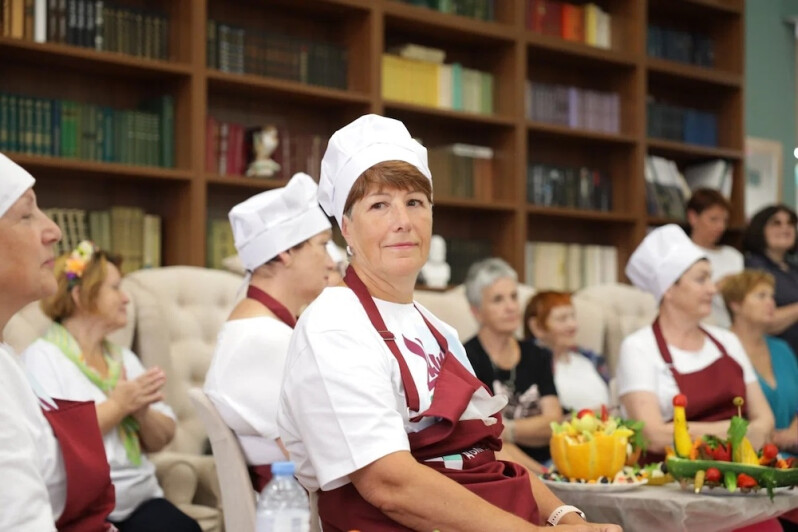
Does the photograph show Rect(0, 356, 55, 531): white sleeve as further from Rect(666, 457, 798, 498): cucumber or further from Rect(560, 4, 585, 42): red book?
Rect(560, 4, 585, 42): red book

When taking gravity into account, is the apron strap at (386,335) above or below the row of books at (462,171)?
below

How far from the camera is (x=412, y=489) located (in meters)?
1.67

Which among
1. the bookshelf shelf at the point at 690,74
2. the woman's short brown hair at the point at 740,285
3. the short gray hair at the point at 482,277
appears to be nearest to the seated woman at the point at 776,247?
the woman's short brown hair at the point at 740,285

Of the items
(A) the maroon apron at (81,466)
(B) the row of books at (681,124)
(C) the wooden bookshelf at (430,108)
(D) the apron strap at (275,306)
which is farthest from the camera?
(B) the row of books at (681,124)

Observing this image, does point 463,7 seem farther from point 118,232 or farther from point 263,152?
point 118,232

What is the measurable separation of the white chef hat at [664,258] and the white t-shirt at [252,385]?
5.10 ft

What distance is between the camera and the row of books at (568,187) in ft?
18.9

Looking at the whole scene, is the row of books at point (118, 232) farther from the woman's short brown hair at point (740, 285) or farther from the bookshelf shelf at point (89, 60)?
the woman's short brown hair at point (740, 285)

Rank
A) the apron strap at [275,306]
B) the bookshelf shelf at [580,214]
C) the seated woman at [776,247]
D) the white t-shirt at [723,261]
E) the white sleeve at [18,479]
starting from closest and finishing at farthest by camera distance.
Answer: the white sleeve at [18,479], the apron strap at [275,306], the seated woman at [776,247], the bookshelf shelf at [580,214], the white t-shirt at [723,261]

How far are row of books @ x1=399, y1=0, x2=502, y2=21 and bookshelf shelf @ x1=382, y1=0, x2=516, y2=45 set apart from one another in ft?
0.26

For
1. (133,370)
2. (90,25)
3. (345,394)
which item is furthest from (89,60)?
(345,394)

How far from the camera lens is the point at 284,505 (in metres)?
1.98

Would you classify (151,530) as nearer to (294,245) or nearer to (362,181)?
(294,245)

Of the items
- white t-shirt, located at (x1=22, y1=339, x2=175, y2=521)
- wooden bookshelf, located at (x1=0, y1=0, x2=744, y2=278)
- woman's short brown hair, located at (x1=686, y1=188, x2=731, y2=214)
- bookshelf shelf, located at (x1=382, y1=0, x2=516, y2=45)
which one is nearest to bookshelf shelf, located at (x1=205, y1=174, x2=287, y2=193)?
wooden bookshelf, located at (x1=0, y1=0, x2=744, y2=278)
